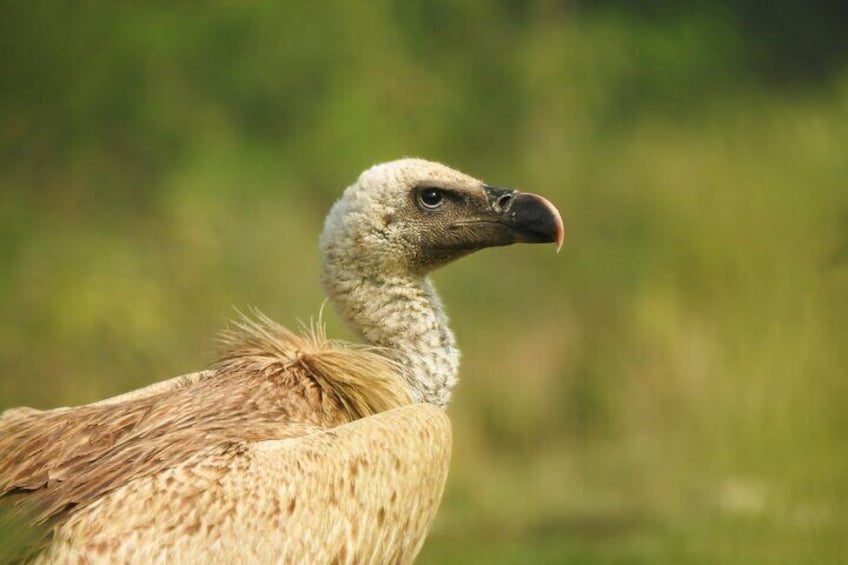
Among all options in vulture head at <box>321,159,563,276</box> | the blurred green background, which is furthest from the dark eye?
the blurred green background

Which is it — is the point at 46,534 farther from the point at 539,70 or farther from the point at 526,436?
the point at 539,70

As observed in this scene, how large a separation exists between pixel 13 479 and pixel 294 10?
6.98m

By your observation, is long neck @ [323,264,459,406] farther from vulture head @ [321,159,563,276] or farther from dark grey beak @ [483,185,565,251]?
dark grey beak @ [483,185,565,251]

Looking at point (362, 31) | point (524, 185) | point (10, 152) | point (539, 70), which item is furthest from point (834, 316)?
point (10, 152)

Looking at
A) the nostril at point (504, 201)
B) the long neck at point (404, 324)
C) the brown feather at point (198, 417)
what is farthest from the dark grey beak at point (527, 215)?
the brown feather at point (198, 417)

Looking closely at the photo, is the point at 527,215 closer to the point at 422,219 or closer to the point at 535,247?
the point at 422,219

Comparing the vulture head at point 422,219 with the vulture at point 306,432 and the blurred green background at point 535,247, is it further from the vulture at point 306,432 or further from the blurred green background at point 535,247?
the blurred green background at point 535,247

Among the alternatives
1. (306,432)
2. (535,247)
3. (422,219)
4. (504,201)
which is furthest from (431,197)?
(535,247)

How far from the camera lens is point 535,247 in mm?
8609

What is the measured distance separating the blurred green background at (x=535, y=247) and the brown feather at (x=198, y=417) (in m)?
3.05

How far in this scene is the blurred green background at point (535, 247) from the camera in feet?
24.8

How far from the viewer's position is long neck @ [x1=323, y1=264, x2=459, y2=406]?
11.9ft

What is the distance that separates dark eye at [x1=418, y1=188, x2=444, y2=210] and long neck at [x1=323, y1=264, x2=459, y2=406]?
0.60 feet

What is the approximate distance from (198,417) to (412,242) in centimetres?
79
